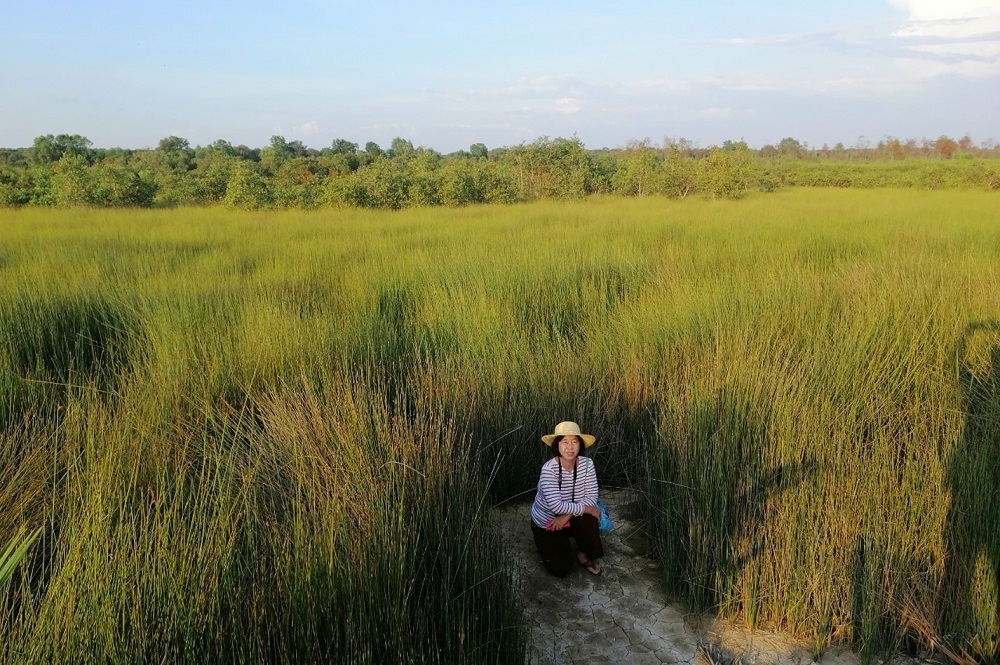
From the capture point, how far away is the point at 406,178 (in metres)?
19.7

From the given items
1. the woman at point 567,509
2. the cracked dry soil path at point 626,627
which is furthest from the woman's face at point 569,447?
the cracked dry soil path at point 626,627

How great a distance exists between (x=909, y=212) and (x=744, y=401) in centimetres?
1379

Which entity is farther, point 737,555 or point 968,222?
point 968,222

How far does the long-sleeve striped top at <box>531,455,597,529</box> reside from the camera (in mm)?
2742

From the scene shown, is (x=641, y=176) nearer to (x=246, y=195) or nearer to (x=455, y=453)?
(x=246, y=195)

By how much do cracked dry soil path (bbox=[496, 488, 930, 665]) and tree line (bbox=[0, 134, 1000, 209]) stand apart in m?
14.3

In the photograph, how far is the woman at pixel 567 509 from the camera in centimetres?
271

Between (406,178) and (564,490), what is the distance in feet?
59.3

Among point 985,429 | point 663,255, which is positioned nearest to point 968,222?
point 663,255

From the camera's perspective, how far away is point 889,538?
93.4 inches

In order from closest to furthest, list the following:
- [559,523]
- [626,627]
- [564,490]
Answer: [626,627]
[559,523]
[564,490]

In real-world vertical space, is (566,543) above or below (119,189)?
below

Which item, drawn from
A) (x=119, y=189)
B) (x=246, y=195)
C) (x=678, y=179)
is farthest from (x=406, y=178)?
(x=678, y=179)

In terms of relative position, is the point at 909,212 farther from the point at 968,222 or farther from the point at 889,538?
the point at 889,538
